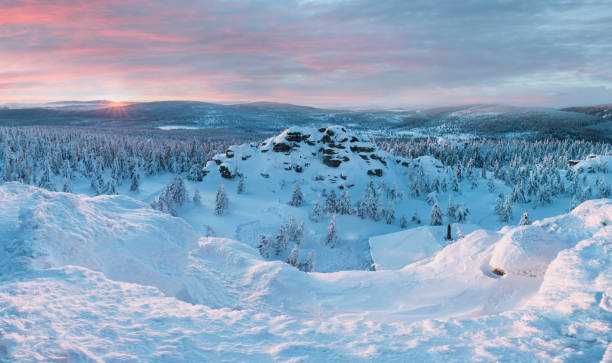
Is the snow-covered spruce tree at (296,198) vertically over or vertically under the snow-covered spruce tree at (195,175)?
under

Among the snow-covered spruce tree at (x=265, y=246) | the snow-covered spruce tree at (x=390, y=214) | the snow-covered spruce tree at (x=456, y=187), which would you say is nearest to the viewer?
the snow-covered spruce tree at (x=265, y=246)

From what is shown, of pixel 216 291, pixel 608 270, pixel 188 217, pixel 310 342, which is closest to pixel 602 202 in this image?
pixel 608 270

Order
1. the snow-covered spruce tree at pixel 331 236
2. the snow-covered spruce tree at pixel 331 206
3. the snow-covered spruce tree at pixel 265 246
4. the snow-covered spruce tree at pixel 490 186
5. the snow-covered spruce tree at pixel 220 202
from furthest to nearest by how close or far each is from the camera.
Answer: the snow-covered spruce tree at pixel 490 186 < the snow-covered spruce tree at pixel 331 206 < the snow-covered spruce tree at pixel 220 202 < the snow-covered spruce tree at pixel 331 236 < the snow-covered spruce tree at pixel 265 246

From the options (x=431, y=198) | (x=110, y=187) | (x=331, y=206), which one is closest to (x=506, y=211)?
(x=431, y=198)

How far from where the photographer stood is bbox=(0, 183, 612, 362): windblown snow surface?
5.64 meters

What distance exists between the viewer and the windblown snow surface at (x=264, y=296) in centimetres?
564

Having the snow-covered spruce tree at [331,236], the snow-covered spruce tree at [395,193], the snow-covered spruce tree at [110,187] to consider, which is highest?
the snow-covered spruce tree at [110,187]

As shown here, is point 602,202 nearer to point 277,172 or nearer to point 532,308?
point 532,308

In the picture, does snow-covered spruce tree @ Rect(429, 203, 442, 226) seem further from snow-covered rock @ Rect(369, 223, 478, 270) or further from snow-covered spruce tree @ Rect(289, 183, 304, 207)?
snow-covered spruce tree @ Rect(289, 183, 304, 207)

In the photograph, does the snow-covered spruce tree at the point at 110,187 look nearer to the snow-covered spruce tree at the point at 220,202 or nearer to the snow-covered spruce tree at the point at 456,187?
the snow-covered spruce tree at the point at 220,202

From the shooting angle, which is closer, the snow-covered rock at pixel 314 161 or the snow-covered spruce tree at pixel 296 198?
the snow-covered spruce tree at pixel 296 198

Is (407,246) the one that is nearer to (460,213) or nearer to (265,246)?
(265,246)

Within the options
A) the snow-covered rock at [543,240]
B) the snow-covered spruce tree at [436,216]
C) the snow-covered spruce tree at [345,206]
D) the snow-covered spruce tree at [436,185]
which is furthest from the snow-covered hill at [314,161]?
the snow-covered rock at [543,240]

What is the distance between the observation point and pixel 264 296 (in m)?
10.7
